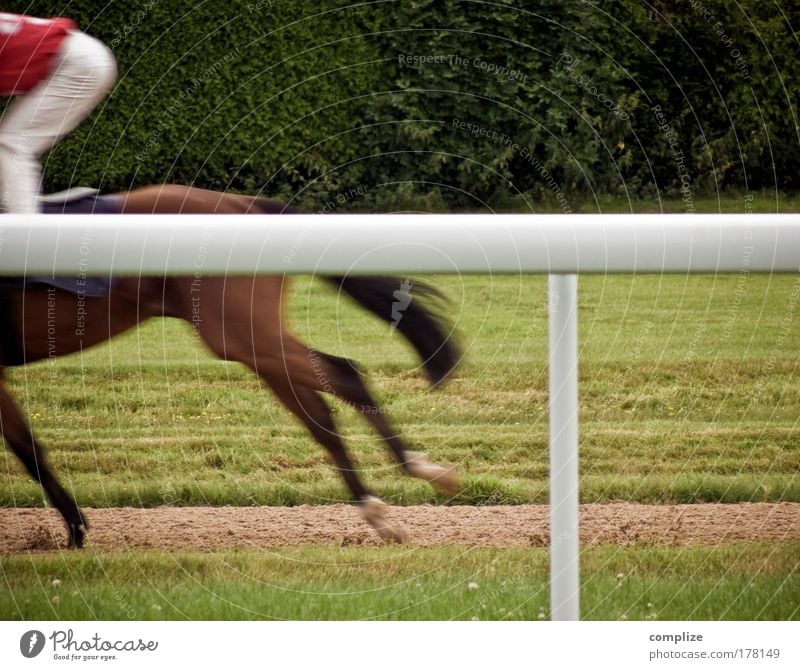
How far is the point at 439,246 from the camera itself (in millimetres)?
1788

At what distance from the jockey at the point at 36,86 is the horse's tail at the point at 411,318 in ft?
3.23

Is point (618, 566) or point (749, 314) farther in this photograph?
point (749, 314)

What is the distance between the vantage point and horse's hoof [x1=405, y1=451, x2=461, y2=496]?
2832 mm

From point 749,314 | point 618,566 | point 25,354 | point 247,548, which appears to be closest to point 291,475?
point 247,548

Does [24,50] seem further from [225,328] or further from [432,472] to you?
[432,472]

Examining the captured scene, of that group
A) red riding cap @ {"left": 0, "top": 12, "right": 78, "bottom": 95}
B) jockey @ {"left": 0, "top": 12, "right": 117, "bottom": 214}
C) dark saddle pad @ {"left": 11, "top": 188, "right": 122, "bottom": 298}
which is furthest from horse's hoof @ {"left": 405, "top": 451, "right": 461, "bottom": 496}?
red riding cap @ {"left": 0, "top": 12, "right": 78, "bottom": 95}

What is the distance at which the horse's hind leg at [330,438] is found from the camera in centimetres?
300

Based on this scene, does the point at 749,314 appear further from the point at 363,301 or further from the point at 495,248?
the point at 495,248

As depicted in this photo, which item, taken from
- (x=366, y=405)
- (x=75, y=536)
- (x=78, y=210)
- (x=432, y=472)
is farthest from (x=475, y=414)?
(x=78, y=210)

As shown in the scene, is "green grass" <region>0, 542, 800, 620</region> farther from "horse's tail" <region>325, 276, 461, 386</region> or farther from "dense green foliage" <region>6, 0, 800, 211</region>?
"dense green foliage" <region>6, 0, 800, 211</region>

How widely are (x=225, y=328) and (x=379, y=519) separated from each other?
0.74 metres

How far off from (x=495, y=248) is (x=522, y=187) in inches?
243

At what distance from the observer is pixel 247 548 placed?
3.11m

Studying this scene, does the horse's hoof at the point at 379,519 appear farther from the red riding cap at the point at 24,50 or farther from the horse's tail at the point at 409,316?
the red riding cap at the point at 24,50
